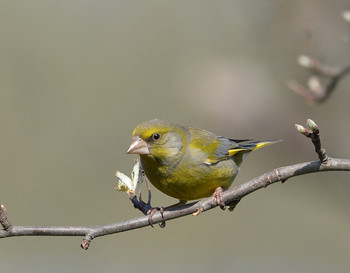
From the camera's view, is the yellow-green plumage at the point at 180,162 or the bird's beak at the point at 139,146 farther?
the yellow-green plumage at the point at 180,162

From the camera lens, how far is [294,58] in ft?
27.9

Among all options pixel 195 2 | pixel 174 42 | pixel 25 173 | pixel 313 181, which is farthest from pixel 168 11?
pixel 313 181

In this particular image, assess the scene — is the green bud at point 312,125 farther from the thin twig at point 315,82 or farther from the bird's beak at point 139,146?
the thin twig at point 315,82

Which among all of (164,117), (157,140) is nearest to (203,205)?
(157,140)

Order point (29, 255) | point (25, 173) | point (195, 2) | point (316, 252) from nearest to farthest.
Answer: point (195, 2)
point (316, 252)
point (29, 255)
point (25, 173)

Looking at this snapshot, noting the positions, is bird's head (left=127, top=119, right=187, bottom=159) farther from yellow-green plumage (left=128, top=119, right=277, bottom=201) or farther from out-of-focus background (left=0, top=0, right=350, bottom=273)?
out-of-focus background (left=0, top=0, right=350, bottom=273)

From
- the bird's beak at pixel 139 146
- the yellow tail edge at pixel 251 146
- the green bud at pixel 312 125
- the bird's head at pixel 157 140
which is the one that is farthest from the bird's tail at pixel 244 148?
the green bud at pixel 312 125

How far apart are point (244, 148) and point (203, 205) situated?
169 cm

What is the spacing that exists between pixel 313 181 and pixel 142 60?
1069cm

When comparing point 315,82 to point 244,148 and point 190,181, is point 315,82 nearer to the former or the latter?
point 244,148

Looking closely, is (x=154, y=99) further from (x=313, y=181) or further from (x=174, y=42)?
(x=313, y=181)

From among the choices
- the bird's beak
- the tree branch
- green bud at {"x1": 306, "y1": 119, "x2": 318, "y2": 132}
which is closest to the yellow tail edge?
the bird's beak

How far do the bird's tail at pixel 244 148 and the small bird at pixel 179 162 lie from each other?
0.63 ft

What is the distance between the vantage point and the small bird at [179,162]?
513cm
